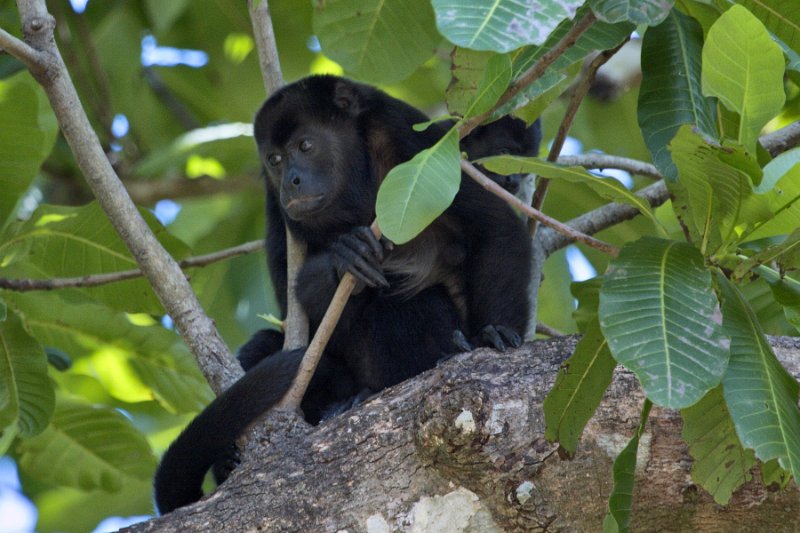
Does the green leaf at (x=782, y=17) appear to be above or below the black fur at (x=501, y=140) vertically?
above

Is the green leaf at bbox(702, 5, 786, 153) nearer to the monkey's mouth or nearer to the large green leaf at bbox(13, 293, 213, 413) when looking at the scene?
the monkey's mouth

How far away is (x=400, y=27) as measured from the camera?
379 cm

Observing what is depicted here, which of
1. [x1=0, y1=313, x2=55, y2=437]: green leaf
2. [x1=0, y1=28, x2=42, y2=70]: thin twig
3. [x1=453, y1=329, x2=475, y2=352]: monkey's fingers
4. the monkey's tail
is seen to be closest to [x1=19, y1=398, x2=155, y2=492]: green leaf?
[x1=0, y1=313, x2=55, y2=437]: green leaf

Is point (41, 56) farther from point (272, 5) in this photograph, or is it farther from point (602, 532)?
point (272, 5)

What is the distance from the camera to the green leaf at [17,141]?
3.51 metres

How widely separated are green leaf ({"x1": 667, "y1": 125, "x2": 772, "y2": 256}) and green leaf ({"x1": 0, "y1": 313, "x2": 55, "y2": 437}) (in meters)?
2.09

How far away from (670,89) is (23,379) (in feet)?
7.08

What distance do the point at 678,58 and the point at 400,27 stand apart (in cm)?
142

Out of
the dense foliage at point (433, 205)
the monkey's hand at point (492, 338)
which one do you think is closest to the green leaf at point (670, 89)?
the dense foliage at point (433, 205)

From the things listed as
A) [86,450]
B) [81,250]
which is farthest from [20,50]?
[86,450]

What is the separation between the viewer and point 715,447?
222cm

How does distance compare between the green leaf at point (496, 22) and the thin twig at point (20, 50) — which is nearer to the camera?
the green leaf at point (496, 22)

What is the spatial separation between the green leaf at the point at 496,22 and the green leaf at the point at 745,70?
0.38 m

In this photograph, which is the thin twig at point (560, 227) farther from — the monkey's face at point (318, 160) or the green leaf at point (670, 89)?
the monkey's face at point (318, 160)
